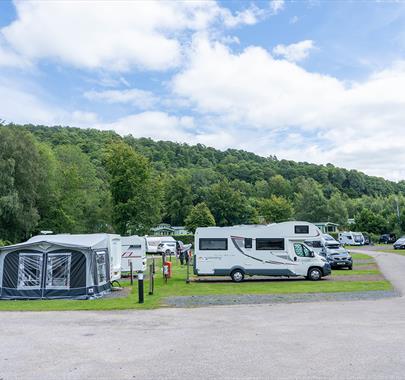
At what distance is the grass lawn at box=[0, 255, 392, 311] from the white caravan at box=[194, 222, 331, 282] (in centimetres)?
54

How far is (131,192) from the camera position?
4866cm

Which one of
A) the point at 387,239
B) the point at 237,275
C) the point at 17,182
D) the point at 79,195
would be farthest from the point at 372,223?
the point at 237,275

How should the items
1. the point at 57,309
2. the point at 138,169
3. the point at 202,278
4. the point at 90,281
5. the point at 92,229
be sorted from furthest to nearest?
1. the point at 92,229
2. the point at 138,169
3. the point at 202,278
4. the point at 90,281
5. the point at 57,309

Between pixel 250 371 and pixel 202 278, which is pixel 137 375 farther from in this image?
pixel 202 278

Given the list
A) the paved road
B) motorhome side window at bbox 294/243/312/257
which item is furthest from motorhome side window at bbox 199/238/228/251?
the paved road

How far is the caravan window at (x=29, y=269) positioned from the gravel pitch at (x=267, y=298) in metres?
5.31

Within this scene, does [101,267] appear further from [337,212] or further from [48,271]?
[337,212]

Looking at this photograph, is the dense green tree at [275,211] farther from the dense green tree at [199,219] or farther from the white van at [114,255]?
the white van at [114,255]

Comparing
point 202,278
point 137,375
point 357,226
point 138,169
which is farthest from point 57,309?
point 357,226

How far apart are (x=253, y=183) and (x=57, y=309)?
105 metres

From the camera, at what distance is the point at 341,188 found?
126625 mm

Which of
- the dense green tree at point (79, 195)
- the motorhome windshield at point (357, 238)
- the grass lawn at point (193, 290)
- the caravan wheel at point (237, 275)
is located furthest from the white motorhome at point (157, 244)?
the motorhome windshield at point (357, 238)

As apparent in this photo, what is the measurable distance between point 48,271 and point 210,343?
10.6 m

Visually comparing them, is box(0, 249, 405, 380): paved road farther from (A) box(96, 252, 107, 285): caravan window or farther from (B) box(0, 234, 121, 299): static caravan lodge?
(A) box(96, 252, 107, 285): caravan window
